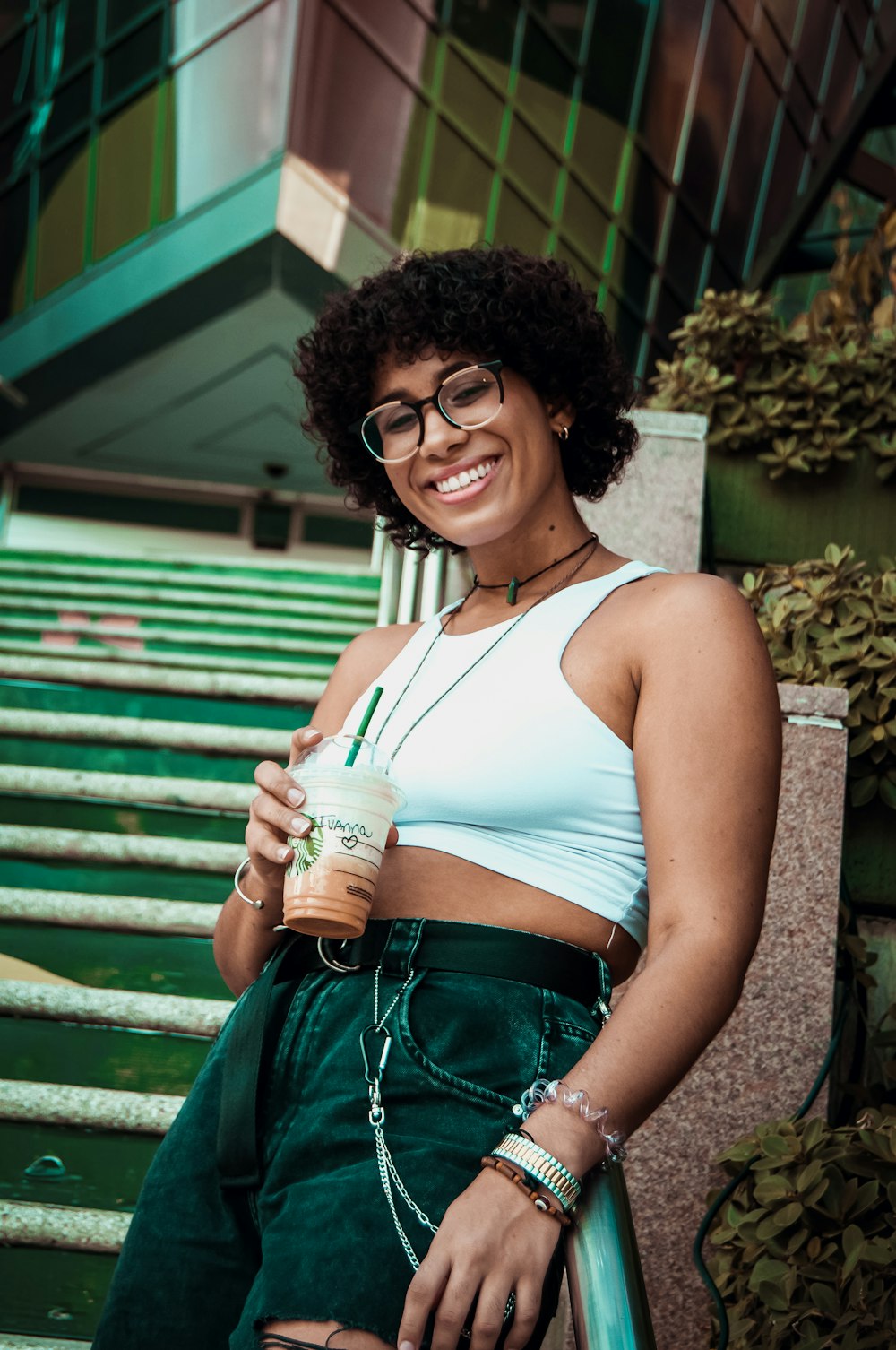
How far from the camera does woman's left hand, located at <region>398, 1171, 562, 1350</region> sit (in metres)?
1.14

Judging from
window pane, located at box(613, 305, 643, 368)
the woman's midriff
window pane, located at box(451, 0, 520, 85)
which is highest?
window pane, located at box(451, 0, 520, 85)

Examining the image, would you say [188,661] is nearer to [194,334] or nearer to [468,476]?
[468,476]

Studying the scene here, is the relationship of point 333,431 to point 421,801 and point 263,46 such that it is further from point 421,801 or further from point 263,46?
point 263,46

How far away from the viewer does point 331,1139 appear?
53.0 inches

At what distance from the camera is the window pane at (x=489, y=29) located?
40.2ft

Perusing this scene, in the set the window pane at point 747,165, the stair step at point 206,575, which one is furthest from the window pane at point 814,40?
the stair step at point 206,575

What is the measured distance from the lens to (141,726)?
4.55 meters

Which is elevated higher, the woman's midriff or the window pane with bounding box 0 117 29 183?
the window pane with bounding box 0 117 29 183

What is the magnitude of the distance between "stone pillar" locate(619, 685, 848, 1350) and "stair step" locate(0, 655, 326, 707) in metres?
2.56

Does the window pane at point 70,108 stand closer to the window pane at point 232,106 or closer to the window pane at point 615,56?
the window pane at point 232,106

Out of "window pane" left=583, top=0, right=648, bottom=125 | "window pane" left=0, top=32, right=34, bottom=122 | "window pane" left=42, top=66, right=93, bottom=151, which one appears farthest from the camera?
"window pane" left=583, top=0, right=648, bottom=125

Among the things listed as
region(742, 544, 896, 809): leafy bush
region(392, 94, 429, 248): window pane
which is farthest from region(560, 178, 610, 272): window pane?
region(742, 544, 896, 809): leafy bush

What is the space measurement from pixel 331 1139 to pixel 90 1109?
5.65 ft

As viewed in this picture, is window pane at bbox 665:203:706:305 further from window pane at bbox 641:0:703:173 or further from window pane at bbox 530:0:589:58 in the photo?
window pane at bbox 530:0:589:58
